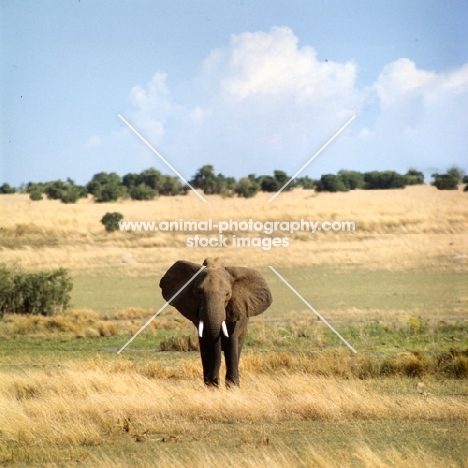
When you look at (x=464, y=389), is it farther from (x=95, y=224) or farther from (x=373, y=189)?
A: (x=373, y=189)

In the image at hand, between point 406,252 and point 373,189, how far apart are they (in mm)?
19347

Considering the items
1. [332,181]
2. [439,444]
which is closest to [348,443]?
[439,444]

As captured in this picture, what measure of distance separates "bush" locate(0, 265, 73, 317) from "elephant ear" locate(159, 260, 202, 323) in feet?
48.0

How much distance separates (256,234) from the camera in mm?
56250

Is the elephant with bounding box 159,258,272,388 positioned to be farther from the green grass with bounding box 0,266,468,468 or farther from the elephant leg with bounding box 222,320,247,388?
the green grass with bounding box 0,266,468,468

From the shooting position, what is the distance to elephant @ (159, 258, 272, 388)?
15586 millimetres

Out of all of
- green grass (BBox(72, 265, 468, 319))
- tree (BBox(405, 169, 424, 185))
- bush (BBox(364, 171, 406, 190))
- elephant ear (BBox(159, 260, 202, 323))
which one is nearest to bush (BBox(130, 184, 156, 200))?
bush (BBox(364, 171, 406, 190))

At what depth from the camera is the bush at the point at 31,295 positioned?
103 ft

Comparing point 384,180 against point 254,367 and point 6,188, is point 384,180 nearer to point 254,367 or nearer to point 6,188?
point 6,188

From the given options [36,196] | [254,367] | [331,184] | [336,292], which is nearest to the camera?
[254,367]

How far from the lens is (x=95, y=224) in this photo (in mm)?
55875

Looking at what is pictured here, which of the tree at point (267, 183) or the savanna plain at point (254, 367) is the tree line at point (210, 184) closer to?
the tree at point (267, 183)

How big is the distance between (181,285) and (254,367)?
229 centimetres

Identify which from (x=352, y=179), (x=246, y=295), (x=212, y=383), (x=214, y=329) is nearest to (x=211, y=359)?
(x=212, y=383)
